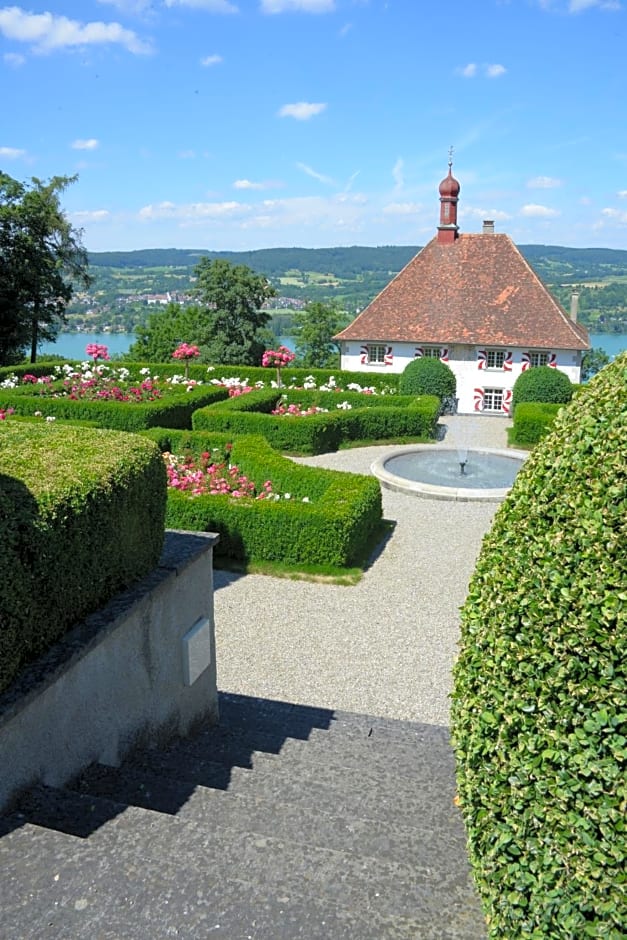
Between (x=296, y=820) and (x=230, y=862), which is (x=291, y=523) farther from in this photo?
(x=230, y=862)

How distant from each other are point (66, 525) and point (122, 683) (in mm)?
1101

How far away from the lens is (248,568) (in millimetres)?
10523

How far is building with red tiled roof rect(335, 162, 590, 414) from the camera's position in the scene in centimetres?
2698

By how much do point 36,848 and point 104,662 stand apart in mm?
1281

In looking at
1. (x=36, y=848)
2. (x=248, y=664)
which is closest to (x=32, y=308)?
(x=248, y=664)

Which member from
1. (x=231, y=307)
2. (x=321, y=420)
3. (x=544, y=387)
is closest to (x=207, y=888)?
(x=321, y=420)

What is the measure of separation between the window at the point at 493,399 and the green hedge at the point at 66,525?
78.3 feet

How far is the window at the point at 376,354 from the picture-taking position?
1136 inches

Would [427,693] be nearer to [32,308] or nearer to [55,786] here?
[55,786]

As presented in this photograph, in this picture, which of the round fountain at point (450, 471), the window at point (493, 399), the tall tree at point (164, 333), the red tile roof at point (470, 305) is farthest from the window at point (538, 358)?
the tall tree at point (164, 333)

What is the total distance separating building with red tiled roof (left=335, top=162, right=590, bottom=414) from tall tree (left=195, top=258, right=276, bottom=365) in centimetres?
1145

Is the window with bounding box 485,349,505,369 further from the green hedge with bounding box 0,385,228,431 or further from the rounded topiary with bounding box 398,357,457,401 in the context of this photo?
the green hedge with bounding box 0,385,228,431

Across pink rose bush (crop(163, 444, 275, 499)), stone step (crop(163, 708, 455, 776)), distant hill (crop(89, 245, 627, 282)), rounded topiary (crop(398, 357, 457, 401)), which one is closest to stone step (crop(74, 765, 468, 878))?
stone step (crop(163, 708, 455, 776))

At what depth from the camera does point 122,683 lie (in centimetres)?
432
